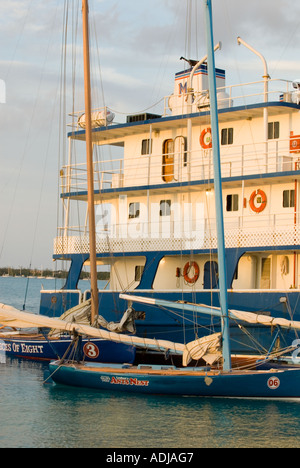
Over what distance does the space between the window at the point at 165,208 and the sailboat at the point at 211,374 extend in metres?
7.46

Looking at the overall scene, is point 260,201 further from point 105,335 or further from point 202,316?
point 105,335

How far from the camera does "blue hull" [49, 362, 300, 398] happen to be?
19.8 meters

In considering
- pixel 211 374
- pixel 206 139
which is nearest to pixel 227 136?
pixel 206 139

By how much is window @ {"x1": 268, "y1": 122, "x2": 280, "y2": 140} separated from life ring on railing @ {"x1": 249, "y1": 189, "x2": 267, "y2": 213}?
192 centimetres

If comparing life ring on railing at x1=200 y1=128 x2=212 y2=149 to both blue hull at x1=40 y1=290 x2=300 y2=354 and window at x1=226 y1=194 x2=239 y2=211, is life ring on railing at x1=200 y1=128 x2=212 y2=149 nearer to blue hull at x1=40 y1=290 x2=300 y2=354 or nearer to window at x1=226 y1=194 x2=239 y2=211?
window at x1=226 y1=194 x2=239 y2=211

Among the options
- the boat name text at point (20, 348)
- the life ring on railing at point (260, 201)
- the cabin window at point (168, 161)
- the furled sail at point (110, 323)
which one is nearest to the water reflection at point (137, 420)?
the furled sail at point (110, 323)

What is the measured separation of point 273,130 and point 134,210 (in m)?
6.19

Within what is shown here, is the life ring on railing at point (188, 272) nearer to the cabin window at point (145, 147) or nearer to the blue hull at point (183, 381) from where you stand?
the cabin window at point (145, 147)

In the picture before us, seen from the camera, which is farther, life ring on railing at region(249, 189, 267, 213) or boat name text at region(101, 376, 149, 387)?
life ring on railing at region(249, 189, 267, 213)

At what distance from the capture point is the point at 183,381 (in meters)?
20.4

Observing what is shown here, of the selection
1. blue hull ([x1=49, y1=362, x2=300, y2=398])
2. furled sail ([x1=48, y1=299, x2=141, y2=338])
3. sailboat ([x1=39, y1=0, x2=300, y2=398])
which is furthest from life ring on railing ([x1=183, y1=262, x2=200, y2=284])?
blue hull ([x1=49, y1=362, x2=300, y2=398])

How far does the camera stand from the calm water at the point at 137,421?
1664 cm

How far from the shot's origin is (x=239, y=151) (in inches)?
1082
